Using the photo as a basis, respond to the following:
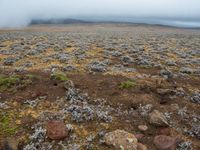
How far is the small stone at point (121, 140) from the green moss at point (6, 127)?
3.41 m

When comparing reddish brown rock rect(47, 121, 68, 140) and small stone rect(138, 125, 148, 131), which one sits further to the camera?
small stone rect(138, 125, 148, 131)

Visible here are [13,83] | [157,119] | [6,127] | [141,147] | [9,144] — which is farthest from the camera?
[13,83]

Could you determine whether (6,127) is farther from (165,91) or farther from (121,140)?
(165,91)

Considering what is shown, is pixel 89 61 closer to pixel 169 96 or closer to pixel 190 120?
pixel 169 96

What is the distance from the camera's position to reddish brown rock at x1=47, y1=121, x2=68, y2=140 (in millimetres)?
10539

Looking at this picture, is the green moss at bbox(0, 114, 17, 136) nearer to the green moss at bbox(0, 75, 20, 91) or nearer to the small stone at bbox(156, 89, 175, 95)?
the green moss at bbox(0, 75, 20, 91)

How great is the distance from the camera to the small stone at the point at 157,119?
11.6 metres

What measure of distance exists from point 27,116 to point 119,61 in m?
12.7

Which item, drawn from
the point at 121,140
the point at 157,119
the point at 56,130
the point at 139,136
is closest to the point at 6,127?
the point at 56,130

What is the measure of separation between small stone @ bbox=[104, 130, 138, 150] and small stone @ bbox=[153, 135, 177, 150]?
0.77 meters

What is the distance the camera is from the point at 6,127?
11180 mm

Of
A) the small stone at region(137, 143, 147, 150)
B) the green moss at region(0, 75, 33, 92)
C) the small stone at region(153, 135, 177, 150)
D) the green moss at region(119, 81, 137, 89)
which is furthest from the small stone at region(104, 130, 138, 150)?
the green moss at region(0, 75, 33, 92)

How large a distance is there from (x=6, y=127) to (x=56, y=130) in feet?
6.35

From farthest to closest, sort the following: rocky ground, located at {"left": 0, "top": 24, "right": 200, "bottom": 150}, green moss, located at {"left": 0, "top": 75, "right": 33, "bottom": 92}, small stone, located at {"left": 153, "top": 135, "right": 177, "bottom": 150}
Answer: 1. green moss, located at {"left": 0, "top": 75, "right": 33, "bottom": 92}
2. rocky ground, located at {"left": 0, "top": 24, "right": 200, "bottom": 150}
3. small stone, located at {"left": 153, "top": 135, "right": 177, "bottom": 150}
